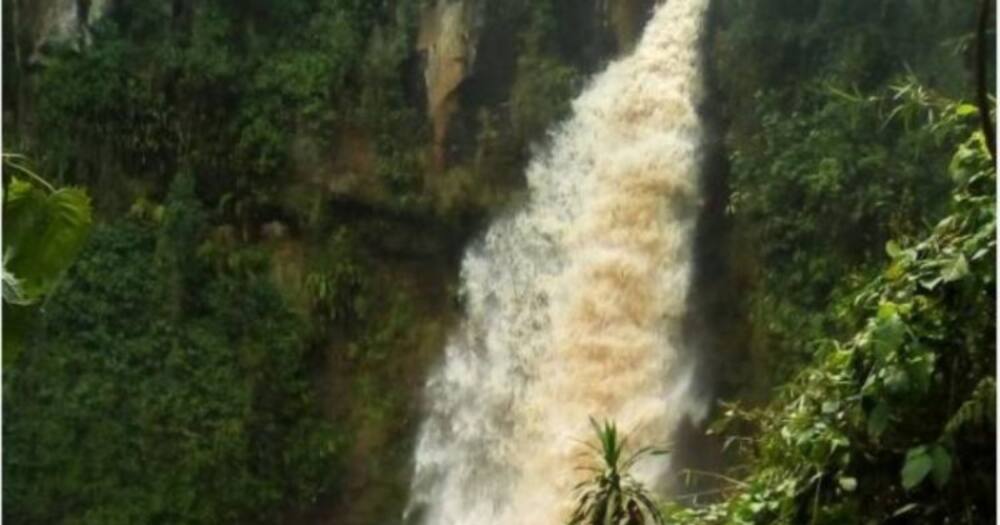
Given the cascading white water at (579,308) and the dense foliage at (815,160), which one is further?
the cascading white water at (579,308)

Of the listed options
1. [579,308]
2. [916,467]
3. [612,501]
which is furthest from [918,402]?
[579,308]

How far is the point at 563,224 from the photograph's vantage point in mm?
5910

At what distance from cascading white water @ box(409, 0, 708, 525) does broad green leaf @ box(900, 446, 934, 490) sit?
386 cm

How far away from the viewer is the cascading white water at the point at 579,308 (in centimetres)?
549

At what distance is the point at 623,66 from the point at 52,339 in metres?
2.76

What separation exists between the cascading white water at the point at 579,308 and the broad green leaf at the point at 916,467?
3.86 meters

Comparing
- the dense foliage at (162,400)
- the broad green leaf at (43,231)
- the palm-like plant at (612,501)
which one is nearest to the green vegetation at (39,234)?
the broad green leaf at (43,231)

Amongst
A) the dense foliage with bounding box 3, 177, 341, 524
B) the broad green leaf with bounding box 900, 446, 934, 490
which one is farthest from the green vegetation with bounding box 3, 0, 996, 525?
the broad green leaf with bounding box 900, 446, 934, 490

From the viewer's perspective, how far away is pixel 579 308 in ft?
18.7

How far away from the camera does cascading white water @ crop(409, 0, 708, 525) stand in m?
5.49

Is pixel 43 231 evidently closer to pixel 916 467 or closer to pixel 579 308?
pixel 916 467

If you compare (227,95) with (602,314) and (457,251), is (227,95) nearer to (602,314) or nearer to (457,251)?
(457,251)

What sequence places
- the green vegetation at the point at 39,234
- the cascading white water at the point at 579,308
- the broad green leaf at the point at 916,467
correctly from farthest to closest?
the cascading white water at the point at 579,308 → the broad green leaf at the point at 916,467 → the green vegetation at the point at 39,234

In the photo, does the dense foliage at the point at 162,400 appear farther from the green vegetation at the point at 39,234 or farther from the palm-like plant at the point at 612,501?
the green vegetation at the point at 39,234
